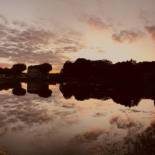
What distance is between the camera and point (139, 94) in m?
8.22

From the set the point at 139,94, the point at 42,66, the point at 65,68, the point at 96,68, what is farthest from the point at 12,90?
the point at 139,94

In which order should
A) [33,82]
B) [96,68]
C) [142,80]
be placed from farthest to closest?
[33,82] → [96,68] → [142,80]

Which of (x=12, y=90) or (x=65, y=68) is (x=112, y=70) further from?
(x=12, y=90)

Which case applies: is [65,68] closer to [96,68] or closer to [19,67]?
[96,68]

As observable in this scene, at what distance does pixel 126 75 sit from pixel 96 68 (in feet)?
2.28

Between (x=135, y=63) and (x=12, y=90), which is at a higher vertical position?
(x=135, y=63)

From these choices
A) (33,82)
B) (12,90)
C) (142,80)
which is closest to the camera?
(142,80)

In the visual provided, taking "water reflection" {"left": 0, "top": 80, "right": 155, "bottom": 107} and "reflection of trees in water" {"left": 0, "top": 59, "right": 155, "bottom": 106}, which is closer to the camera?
"reflection of trees in water" {"left": 0, "top": 59, "right": 155, "bottom": 106}

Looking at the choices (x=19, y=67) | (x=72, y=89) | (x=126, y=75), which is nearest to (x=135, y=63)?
(x=126, y=75)

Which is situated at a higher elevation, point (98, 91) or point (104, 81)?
point (104, 81)

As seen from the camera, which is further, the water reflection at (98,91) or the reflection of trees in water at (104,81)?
the water reflection at (98,91)

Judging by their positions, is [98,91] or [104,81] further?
[98,91]

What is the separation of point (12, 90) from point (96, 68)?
317cm

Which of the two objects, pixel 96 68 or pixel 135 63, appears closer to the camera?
pixel 135 63
